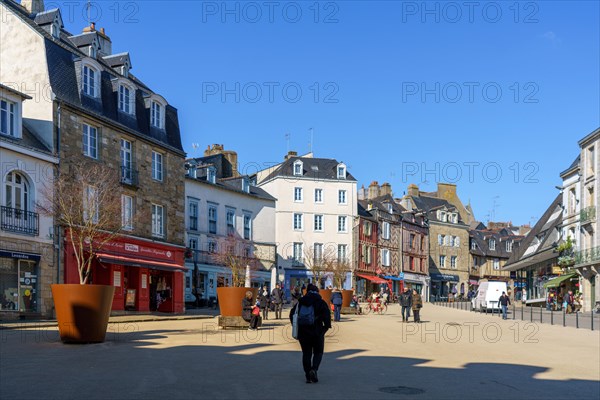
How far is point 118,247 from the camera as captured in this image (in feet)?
101

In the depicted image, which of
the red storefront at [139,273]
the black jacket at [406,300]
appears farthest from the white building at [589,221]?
the red storefront at [139,273]

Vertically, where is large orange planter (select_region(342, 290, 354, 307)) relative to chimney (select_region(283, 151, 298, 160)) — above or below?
below

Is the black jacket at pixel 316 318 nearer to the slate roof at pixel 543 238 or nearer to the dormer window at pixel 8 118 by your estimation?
the dormer window at pixel 8 118

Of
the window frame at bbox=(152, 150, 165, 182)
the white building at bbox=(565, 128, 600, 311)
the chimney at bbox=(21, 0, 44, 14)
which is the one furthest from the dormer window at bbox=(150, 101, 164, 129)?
the white building at bbox=(565, 128, 600, 311)

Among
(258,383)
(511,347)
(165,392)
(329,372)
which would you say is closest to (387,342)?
(511,347)

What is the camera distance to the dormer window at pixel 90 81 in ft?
97.8

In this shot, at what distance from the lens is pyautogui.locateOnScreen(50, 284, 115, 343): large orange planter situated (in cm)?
1545

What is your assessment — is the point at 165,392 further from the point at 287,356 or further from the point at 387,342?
the point at 387,342

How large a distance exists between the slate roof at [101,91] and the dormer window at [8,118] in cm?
211

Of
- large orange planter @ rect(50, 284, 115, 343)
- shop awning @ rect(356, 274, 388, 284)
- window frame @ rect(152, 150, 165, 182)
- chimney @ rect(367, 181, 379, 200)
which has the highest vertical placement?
chimney @ rect(367, 181, 379, 200)

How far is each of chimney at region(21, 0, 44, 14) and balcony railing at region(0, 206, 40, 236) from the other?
11051 millimetres

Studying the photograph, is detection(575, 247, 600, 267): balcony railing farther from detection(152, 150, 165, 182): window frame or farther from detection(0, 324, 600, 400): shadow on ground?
detection(0, 324, 600, 400): shadow on ground

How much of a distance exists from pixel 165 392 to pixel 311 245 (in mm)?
53606

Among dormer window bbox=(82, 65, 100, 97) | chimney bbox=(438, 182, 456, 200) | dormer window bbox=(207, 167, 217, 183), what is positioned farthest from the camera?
chimney bbox=(438, 182, 456, 200)
